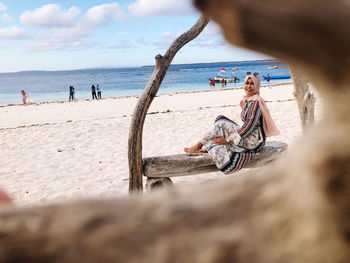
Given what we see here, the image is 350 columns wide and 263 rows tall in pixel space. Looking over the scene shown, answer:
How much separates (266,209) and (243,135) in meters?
3.50

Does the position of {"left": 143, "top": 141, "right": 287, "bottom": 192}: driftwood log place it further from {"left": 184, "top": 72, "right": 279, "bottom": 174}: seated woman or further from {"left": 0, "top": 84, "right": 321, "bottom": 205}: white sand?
{"left": 0, "top": 84, "right": 321, "bottom": 205}: white sand

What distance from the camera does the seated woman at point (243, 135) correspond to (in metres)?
3.88

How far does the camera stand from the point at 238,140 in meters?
3.88

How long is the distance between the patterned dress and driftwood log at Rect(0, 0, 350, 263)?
341cm

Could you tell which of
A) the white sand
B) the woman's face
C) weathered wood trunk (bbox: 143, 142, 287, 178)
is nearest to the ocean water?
the woman's face

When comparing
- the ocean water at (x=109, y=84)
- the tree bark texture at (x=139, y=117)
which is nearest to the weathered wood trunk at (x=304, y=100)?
the ocean water at (x=109, y=84)

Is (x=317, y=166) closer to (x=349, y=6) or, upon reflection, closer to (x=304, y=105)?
(x=349, y=6)

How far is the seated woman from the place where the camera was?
3875 millimetres

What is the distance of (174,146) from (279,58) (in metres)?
6.41

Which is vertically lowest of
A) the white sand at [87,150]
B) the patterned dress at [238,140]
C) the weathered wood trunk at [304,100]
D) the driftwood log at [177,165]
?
the white sand at [87,150]

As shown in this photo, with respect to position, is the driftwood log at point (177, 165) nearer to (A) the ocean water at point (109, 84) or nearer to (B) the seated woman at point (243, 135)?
(B) the seated woman at point (243, 135)

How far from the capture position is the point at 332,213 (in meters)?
0.43

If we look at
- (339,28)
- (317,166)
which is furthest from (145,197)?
(339,28)

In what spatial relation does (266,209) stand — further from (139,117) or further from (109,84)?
(109,84)
